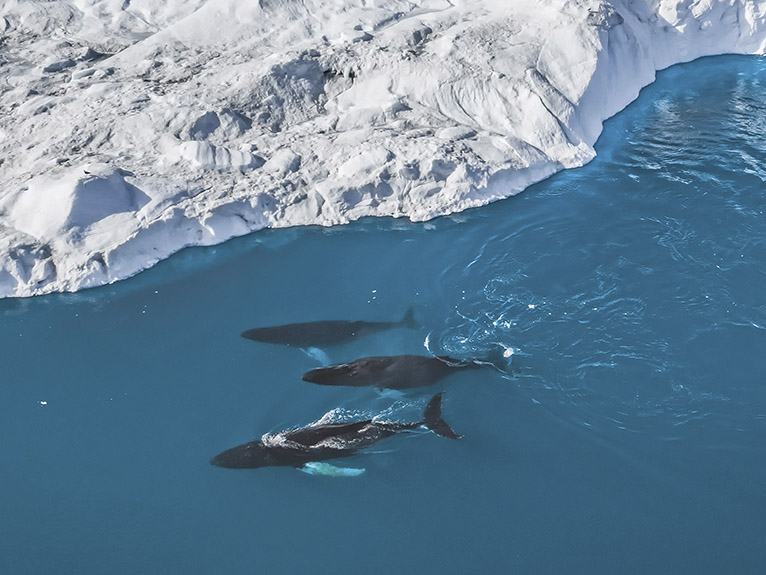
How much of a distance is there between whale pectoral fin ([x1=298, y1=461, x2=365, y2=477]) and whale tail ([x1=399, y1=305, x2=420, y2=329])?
2311 millimetres

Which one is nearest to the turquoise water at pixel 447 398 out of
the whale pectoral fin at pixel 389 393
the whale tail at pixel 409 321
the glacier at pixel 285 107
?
the whale pectoral fin at pixel 389 393

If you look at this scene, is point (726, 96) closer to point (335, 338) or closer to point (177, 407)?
point (335, 338)

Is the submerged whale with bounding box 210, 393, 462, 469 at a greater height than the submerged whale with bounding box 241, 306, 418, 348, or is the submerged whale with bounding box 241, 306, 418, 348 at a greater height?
the submerged whale with bounding box 241, 306, 418, 348

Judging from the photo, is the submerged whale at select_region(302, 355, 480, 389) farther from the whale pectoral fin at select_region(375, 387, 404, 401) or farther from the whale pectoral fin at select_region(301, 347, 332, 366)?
the whale pectoral fin at select_region(301, 347, 332, 366)

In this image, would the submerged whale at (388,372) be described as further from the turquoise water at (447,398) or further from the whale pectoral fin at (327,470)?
the whale pectoral fin at (327,470)

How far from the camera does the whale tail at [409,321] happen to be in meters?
9.89

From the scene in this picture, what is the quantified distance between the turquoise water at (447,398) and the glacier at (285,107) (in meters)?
0.62

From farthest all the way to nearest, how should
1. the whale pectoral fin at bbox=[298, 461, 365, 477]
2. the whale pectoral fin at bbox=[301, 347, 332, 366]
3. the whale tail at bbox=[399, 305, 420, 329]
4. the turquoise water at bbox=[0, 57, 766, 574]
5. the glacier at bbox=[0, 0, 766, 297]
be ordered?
1. the glacier at bbox=[0, 0, 766, 297]
2. the whale tail at bbox=[399, 305, 420, 329]
3. the whale pectoral fin at bbox=[301, 347, 332, 366]
4. the whale pectoral fin at bbox=[298, 461, 365, 477]
5. the turquoise water at bbox=[0, 57, 766, 574]

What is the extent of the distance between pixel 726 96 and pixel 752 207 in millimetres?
4452

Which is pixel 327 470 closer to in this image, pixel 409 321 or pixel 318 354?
pixel 318 354

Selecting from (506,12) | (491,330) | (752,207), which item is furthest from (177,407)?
(506,12)

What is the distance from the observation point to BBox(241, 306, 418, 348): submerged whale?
9711 mm

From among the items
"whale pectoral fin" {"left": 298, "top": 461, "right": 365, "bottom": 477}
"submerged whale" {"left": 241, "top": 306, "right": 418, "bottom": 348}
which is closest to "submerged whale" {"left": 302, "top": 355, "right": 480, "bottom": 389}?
"submerged whale" {"left": 241, "top": 306, "right": 418, "bottom": 348}

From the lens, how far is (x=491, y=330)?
970cm
